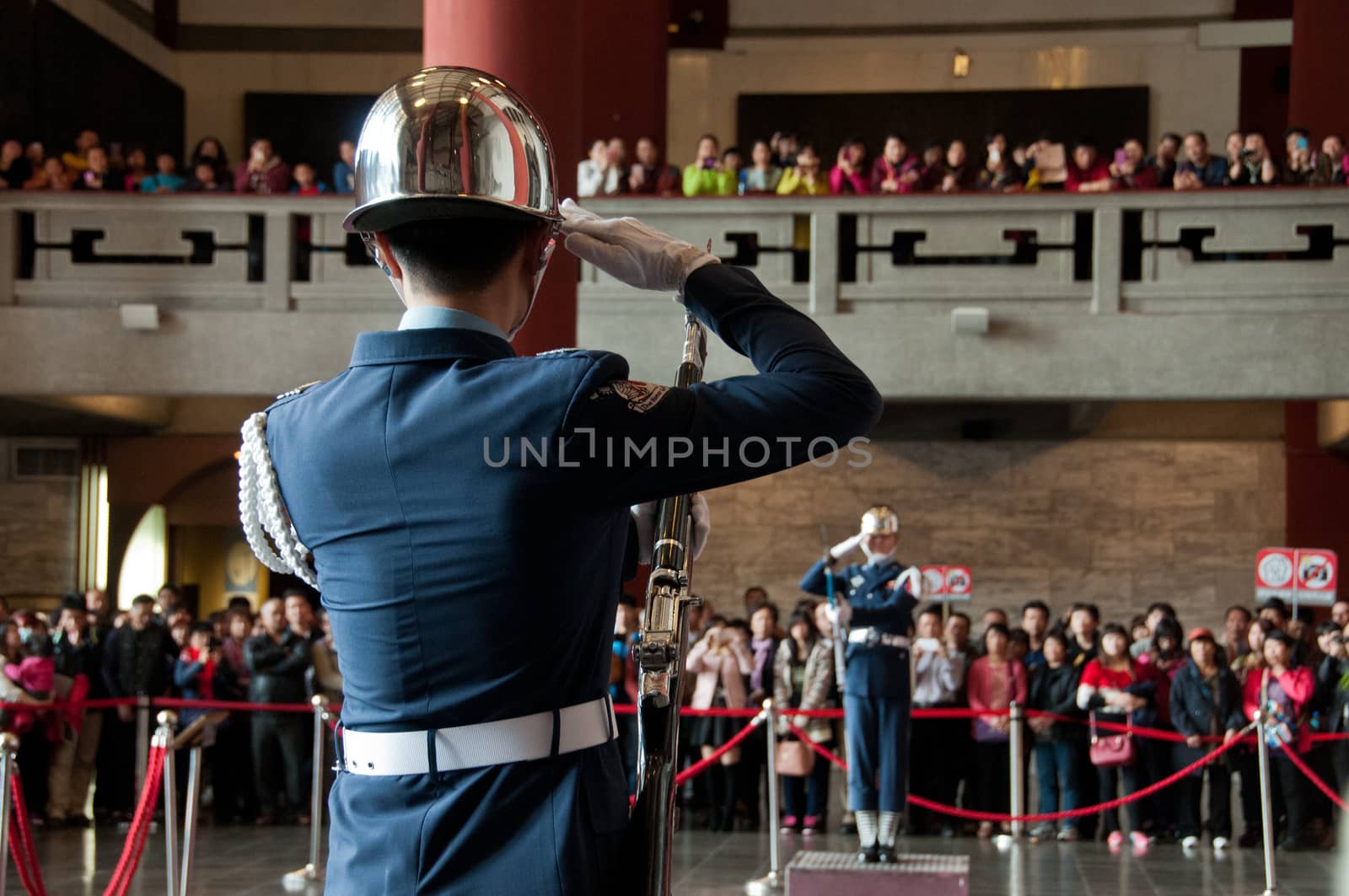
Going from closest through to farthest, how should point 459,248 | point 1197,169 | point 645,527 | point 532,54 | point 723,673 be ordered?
point 459,248 < point 645,527 < point 532,54 < point 723,673 < point 1197,169

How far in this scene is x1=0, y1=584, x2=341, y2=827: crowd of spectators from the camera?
983cm

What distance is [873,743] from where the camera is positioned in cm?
795

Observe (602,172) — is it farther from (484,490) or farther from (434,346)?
(484,490)

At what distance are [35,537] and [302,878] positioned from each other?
9.74 metres

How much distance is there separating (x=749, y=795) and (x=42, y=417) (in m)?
8.99

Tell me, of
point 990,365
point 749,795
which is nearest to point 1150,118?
point 990,365

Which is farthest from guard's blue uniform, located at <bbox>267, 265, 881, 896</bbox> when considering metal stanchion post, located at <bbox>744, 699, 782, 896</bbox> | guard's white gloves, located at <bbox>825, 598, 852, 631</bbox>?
guard's white gloves, located at <bbox>825, 598, 852, 631</bbox>

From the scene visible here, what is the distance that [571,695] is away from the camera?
1.61m

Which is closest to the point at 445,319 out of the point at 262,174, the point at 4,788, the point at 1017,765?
the point at 4,788

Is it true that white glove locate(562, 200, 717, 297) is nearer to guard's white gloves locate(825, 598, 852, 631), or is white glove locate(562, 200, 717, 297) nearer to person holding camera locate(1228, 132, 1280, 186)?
guard's white gloves locate(825, 598, 852, 631)

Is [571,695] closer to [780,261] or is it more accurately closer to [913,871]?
[913,871]

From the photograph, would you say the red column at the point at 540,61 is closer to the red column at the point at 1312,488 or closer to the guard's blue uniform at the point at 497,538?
the guard's blue uniform at the point at 497,538

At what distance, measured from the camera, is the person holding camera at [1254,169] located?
11.6 m

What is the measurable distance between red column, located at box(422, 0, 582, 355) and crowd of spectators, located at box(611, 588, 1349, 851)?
2.25 meters
